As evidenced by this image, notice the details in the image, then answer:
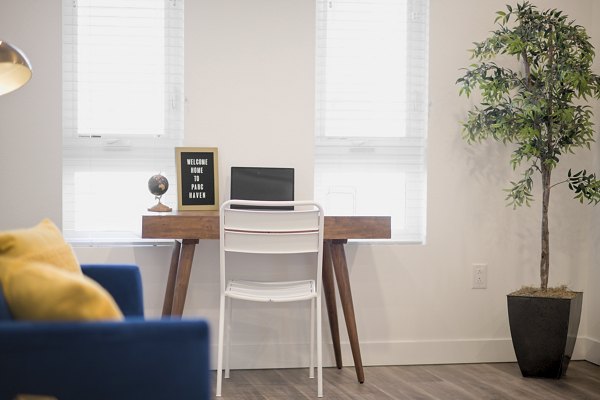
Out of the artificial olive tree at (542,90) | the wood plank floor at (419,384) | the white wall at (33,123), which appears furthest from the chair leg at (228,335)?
the artificial olive tree at (542,90)

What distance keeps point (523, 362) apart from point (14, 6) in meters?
3.05

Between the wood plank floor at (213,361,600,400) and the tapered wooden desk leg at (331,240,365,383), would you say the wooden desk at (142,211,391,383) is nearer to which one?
the tapered wooden desk leg at (331,240,365,383)

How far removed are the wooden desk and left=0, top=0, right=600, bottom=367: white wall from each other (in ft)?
0.74

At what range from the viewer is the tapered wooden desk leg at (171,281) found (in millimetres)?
3656

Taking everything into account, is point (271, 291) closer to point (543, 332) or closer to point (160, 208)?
point (160, 208)

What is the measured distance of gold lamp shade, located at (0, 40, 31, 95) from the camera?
7.81 feet

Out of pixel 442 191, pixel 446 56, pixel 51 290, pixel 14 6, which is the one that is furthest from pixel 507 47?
pixel 51 290

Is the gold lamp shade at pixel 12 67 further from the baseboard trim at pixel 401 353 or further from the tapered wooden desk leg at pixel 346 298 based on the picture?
the baseboard trim at pixel 401 353

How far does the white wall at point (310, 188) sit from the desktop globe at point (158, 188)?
0.29 meters

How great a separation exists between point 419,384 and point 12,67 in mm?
2300

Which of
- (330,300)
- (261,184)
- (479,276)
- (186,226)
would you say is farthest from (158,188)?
(479,276)

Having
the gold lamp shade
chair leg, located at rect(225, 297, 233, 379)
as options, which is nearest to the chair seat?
chair leg, located at rect(225, 297, 233, 379)

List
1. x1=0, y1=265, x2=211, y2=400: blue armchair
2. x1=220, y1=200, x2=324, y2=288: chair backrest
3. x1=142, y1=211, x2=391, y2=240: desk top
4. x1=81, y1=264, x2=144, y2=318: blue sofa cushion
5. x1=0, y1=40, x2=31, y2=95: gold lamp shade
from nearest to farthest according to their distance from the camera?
x1=0, y1=265, x2=211, y2=400: blue armchair → x1=0, y1=40, x2=31, y2=95: gold lamp shade → x1=81, y1=264, x2=144, y2=318: blue sofa cushion → x1=220, y1=200, x2=324, y2=288: chair backrest → x1=142, y1=211, x2=391, y2=240: desk top

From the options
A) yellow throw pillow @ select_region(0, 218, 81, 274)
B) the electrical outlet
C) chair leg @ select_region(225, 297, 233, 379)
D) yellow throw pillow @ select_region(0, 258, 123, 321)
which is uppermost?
yellow throw pillow @ select_region(0, 218, 81, 274)
